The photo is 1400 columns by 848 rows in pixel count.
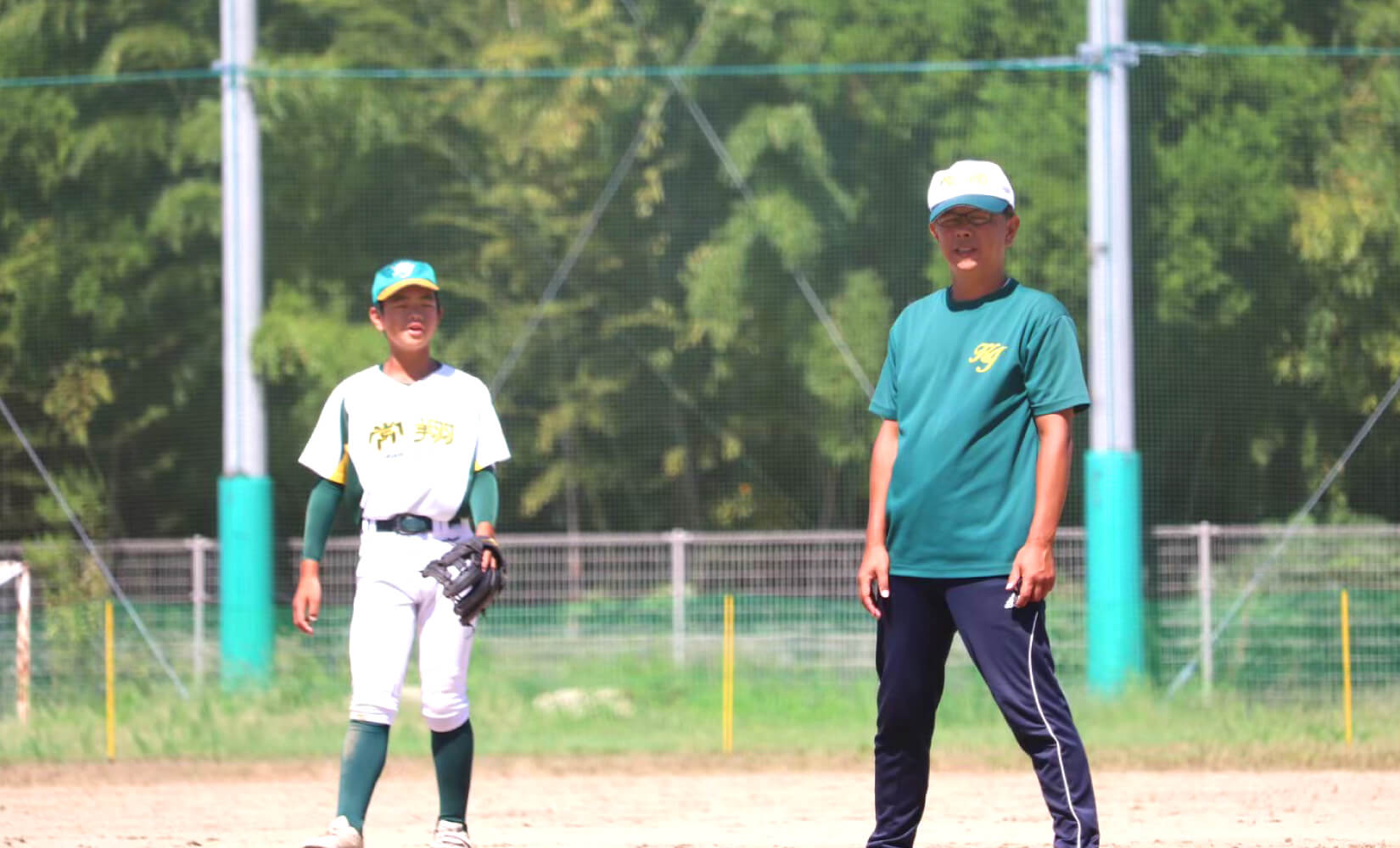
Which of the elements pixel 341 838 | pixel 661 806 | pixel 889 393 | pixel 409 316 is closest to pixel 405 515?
pixel 409 316

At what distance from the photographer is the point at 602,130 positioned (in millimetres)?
13359

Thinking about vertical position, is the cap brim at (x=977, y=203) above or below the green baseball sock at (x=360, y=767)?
above

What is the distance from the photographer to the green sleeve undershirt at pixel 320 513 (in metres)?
6.17

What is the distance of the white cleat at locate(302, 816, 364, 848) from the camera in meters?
5.63

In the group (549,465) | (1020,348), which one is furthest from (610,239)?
(1020,348)

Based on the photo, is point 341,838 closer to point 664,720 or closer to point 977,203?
point 977,203

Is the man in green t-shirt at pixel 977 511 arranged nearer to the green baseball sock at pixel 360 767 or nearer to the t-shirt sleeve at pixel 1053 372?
the t-shirt sleeve at pixel 1053 372

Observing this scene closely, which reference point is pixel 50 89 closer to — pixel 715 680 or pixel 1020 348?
pixel 715 680

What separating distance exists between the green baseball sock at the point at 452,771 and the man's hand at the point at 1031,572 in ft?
6.53

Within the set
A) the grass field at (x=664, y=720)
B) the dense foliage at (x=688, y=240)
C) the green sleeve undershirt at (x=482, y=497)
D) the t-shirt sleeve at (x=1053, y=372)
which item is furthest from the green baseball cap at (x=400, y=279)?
the dense foliage at (x=688, y=240)

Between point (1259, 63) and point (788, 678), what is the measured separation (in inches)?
198

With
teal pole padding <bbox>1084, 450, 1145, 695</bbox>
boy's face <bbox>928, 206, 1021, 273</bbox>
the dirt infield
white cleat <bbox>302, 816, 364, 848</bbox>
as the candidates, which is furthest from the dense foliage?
boy's face <bbox>928, 206, 1021, 273</bbox>

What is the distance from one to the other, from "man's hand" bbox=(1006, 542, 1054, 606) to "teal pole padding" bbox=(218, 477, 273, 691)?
330 inches

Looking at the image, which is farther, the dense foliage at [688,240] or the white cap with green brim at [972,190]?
the dense foliage at [688,240]
